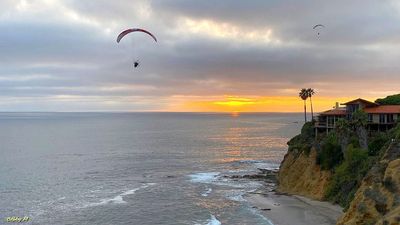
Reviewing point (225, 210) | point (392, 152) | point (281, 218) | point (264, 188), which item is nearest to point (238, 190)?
point (264, 188)

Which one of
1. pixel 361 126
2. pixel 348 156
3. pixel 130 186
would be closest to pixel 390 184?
pixel 348 156

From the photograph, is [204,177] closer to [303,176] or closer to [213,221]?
[303,176]

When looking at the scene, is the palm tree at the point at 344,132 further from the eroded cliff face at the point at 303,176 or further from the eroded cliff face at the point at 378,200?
the eroded cliff face at the point at 378,200

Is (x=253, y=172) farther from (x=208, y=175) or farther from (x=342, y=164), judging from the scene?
(x=342, y=164)

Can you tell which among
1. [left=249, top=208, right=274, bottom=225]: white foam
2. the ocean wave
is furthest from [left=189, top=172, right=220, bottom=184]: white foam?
the ocean wave

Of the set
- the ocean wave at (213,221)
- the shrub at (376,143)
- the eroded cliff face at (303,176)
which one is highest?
the shrub at (376,143)

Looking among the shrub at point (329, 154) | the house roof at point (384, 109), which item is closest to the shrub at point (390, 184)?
the shrub at point (329, 154)

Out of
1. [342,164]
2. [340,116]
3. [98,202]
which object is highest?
[340,116]
